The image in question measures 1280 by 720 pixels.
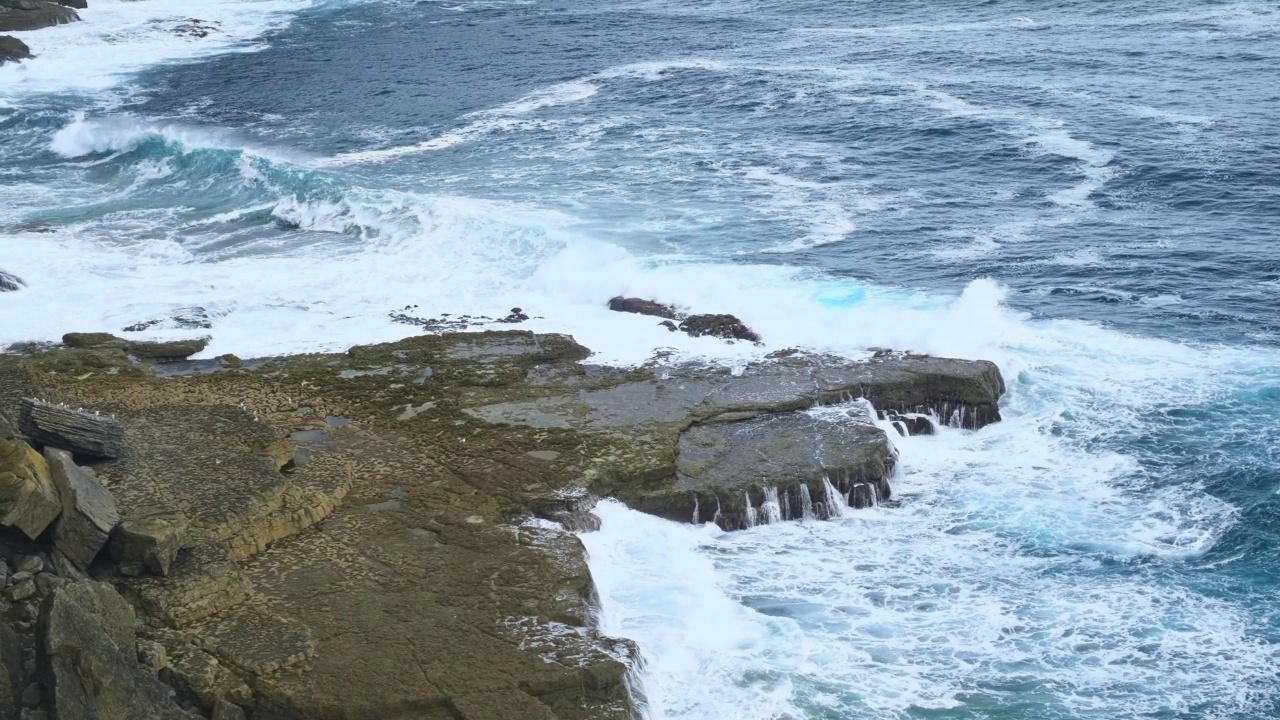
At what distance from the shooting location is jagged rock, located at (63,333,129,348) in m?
22.5

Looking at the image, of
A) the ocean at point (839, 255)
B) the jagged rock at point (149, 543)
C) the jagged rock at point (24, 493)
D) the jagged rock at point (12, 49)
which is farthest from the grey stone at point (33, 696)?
the jagged rock at point (12, 49)

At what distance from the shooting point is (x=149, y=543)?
14000 millimetres

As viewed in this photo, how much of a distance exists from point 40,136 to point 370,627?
34.3 meters

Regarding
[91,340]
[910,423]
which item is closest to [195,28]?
[91,340]

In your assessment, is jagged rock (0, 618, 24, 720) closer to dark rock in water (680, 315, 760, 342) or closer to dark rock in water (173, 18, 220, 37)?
dark rock in water (680, 315, 760, 342)

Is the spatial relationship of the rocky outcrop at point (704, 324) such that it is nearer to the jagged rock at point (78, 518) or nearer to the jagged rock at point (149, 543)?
the jagged rock at point (149, 543)

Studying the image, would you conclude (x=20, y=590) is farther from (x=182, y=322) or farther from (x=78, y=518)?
(x=182, y=322)

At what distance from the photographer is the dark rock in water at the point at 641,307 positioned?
24348mm

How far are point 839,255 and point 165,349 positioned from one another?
14.2 metres

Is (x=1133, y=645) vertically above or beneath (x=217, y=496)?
beneath

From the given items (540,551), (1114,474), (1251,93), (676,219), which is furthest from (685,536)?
(1251,93)

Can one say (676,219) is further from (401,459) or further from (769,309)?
(401,459)

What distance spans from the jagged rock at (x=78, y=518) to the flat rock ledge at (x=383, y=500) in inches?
1.1

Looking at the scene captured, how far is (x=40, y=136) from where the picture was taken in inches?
1665
